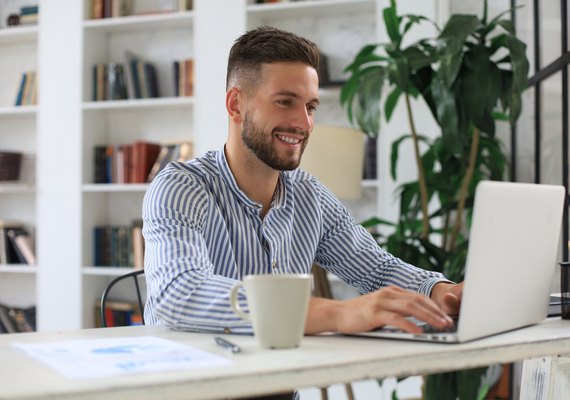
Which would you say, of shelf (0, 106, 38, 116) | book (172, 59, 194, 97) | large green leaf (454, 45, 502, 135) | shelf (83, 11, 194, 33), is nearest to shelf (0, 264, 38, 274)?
shelf (0, 106, 38, 116)

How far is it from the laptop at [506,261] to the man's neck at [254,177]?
59 centimetres

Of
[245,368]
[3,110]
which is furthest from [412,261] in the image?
[3,110]

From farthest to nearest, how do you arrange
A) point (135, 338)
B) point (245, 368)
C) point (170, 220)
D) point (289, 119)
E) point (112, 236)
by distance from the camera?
point (112, 236) < point (289, 119) < point (170, 220) < point (135, 338) < point (245, 368)

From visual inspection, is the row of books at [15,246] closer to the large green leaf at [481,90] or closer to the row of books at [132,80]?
the row of books at [132,80]

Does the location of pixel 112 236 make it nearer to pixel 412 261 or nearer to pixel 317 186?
pixel 412 261

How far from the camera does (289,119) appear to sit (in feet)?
5.00

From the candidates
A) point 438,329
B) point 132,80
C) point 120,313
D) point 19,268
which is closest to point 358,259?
point 438,329

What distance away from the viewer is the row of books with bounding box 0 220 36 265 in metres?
4.53

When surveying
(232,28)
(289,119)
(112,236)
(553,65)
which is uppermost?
(232,28)

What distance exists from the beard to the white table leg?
59cm

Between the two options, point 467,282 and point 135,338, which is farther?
point 135,338

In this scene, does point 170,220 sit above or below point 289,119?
below

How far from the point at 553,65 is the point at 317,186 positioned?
1378 millimetres

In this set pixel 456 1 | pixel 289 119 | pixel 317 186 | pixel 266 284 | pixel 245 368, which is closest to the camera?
pixel 245 368
